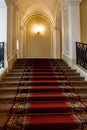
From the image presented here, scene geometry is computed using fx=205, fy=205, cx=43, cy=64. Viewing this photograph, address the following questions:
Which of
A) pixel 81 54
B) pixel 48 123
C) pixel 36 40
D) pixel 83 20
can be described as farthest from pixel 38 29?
pixel 48 123

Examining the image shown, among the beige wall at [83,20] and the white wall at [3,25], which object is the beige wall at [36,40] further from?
the white wall at [3,25]

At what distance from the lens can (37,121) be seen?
3.78 metres

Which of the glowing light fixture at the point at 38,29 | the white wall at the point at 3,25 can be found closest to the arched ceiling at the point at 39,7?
the glowing light fixture at the point at 38,29

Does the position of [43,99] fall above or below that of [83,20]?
below

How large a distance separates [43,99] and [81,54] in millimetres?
2874

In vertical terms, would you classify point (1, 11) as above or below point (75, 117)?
above

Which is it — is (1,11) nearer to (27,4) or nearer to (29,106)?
(29,106)

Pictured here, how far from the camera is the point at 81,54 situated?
712 cm

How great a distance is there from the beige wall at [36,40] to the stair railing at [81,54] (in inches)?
217

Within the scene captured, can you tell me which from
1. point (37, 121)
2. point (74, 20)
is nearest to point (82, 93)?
point (37, 121)

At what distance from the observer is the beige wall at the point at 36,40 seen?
1277cm

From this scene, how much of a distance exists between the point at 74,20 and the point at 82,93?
3.35m

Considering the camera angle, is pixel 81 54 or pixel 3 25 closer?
pixel 3 25

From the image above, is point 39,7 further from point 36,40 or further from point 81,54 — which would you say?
point 81,54
